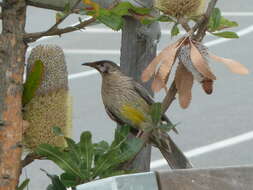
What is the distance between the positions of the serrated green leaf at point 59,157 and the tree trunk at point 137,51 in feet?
2.48

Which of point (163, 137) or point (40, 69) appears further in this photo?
point (163, 137)

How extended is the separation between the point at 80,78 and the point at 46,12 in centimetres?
306

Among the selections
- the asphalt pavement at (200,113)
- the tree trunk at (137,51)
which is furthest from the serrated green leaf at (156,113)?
the asphalt pavement at (200,113)

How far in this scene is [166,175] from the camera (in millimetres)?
1710

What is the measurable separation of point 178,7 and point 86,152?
0.41 meters

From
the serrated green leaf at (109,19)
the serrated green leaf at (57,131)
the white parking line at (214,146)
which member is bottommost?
the white parking line at (214,146)

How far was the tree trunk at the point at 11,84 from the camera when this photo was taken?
1.67 meters

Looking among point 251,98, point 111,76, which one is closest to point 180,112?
point 251,98

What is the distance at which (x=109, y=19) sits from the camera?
1752 millimetres

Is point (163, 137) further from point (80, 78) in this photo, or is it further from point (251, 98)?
point (80, 78)

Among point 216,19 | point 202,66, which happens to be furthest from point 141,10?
point 202,66

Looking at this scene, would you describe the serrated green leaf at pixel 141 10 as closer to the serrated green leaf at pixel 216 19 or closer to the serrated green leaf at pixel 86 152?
the serrated green leaf at pixel 216 19

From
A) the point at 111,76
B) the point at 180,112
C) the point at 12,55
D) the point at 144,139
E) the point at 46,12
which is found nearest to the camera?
the point at 12,55

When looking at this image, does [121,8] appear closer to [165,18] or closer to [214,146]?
[165,18]
